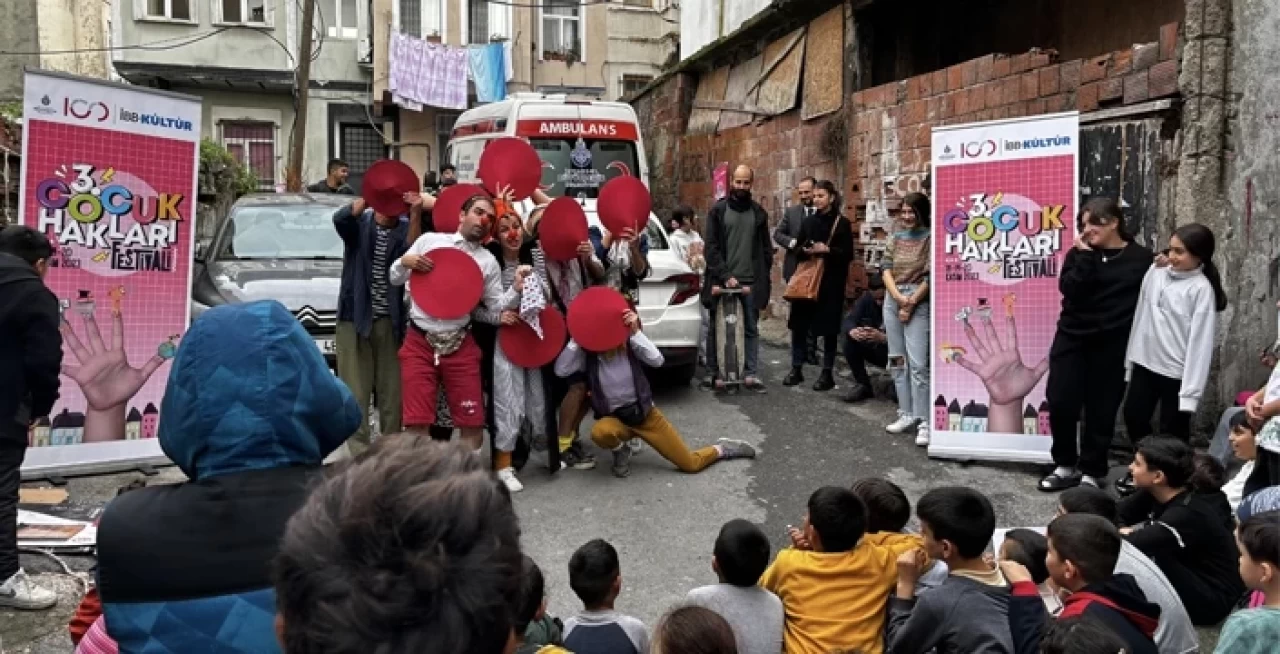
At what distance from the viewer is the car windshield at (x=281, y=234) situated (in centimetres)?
819

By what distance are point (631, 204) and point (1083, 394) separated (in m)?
2.82

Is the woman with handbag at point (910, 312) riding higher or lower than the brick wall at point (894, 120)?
lower

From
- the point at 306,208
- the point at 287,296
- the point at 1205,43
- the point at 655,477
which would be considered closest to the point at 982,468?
the point at 655,477

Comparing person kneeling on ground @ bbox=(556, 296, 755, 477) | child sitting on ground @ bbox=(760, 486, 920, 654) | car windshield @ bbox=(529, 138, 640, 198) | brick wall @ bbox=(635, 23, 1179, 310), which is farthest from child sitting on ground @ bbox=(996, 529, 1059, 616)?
car windshield @ bbox=(529, 138, 640, 198)

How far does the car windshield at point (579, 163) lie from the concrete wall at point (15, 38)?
852 cm

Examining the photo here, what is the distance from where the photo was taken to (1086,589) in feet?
10.4

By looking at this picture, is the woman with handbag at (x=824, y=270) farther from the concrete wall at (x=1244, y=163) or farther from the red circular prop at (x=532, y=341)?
the red circular prop at (x=532, y=341)

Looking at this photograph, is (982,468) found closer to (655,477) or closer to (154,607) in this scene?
Result: (655,477)

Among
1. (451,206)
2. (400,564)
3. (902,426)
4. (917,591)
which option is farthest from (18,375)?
(902,426)

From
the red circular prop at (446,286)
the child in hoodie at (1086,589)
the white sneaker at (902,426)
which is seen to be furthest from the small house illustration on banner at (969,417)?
the red circular prop at (446,286)

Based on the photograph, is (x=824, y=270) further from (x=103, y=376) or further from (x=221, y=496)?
(x=221, y=496)

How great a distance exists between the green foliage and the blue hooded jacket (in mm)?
14678

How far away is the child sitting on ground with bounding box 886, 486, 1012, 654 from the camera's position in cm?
291

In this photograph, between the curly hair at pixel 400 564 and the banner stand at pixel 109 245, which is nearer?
the curly hair at pixel 400 564
